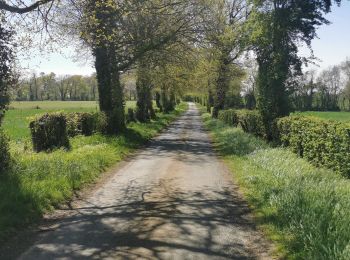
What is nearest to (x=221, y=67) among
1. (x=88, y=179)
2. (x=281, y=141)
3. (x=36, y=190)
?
(x=281, y=141)

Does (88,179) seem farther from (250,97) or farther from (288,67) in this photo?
(250,97)

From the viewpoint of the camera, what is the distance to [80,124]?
22.8m

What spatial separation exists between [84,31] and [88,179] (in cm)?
523

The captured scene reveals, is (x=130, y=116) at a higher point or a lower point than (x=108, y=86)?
lower

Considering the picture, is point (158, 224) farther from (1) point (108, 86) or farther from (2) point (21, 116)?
(2) point (21, 116)

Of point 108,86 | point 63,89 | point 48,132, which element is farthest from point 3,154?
point 63,89

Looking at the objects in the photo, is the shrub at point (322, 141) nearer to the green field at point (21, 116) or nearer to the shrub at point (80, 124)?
the green field at point (21, 116)

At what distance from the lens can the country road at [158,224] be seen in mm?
6406

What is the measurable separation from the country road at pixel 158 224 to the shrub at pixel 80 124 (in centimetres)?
977

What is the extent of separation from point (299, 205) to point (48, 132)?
1171 centimetres

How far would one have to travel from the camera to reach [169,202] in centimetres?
957

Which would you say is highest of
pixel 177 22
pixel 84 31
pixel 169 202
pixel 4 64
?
pixel 177 22

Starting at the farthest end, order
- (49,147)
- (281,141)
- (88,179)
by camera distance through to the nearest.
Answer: (281,141)
(49,147)
(88,179)

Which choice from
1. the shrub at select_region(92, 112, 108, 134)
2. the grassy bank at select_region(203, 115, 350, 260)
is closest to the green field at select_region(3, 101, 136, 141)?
the shrub at select_region(92, 112, 108, 134)
